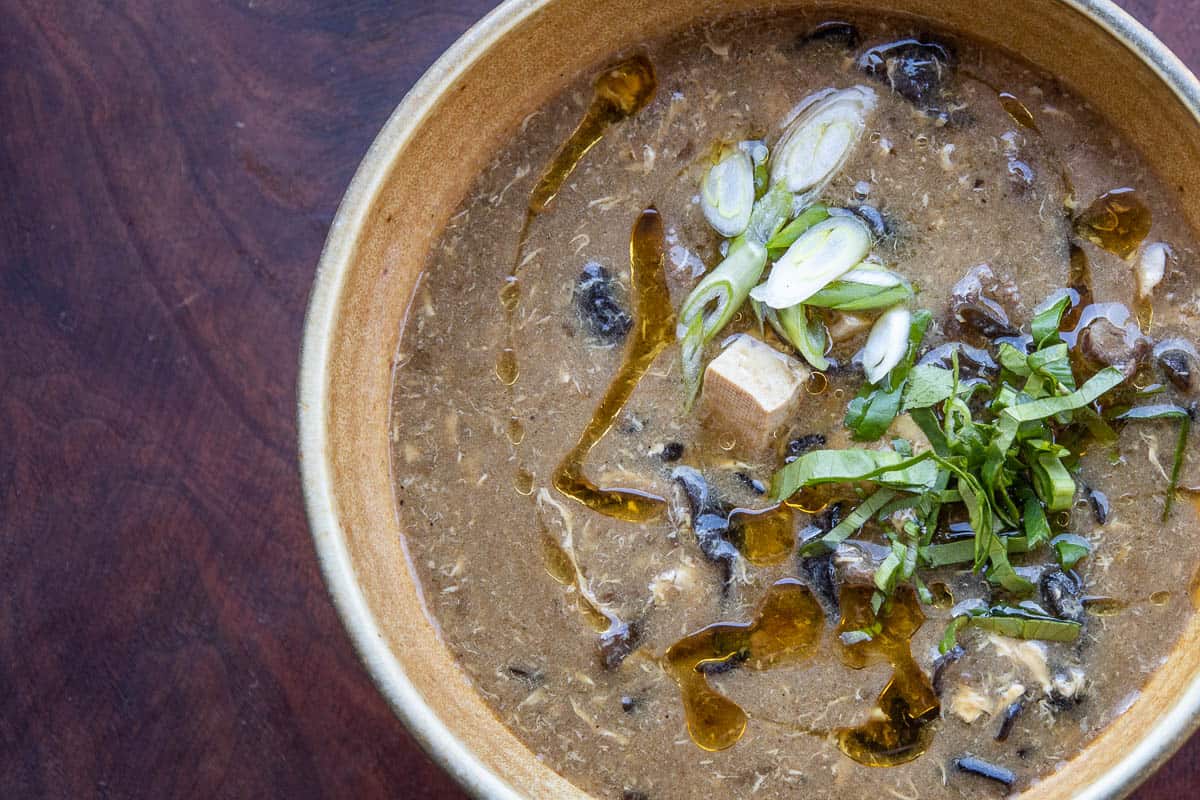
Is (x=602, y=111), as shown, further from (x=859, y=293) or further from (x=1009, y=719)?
(x=1009, y=719)

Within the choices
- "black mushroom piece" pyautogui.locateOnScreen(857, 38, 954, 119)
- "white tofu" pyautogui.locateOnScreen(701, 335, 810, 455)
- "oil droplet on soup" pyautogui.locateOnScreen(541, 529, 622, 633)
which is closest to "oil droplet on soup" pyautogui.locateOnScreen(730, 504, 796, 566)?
"white tofu" pyautogui.locateOnScreen(701, 335, 810, 455)

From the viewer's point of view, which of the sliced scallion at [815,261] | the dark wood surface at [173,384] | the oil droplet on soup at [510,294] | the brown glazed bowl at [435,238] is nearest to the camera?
the brown glazed bowl at [435,238]

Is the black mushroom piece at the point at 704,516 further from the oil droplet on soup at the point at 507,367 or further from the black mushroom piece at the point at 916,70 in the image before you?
the black mushroom piece at the point at 916,70

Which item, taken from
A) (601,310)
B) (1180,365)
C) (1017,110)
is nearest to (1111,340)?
(1180,365)

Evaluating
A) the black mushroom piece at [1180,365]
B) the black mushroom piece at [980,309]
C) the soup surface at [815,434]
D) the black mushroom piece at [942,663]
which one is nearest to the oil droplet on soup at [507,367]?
the soup surface at [815,434]

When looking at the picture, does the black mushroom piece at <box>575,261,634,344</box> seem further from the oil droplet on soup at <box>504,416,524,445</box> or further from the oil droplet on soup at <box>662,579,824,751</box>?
the oil droplet on soup at <box>662,579,824,751</box>

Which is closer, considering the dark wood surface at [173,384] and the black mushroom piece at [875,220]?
the black mushroom piece at [875,220]
